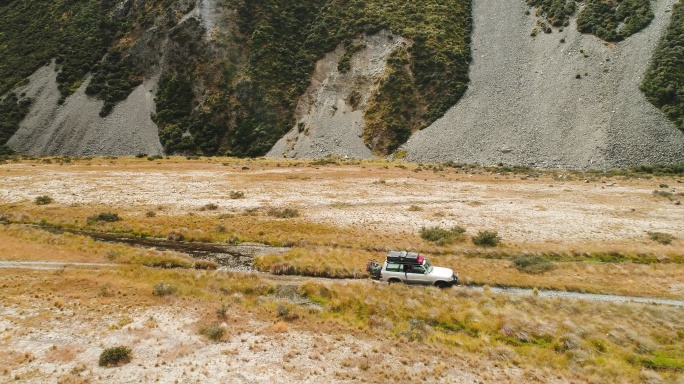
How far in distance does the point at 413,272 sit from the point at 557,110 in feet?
237

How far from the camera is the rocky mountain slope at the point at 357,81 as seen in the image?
86125 millimetres

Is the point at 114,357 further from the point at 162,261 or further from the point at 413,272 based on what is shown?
the point at 413,272

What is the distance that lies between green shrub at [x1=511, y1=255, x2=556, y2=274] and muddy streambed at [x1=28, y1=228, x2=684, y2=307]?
3164 mm

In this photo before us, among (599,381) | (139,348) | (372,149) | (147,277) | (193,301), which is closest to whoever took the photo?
(599,381)

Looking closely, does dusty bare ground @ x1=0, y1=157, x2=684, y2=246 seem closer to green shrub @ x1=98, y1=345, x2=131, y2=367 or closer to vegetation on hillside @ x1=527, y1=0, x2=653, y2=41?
green shrub @ x1=98, y1=345, x2=131, y2=367

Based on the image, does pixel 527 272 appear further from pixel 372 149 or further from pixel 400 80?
pixel 400 80

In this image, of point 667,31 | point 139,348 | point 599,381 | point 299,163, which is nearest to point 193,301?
point 139,348

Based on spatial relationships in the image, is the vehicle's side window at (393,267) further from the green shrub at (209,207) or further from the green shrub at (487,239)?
the green shrub at (209,207)

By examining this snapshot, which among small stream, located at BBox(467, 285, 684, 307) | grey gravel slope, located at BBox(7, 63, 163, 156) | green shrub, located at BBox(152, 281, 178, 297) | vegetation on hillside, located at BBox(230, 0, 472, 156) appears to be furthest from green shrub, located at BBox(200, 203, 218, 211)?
grey gravel slope, located at BBox(7, 63, 163, 156)

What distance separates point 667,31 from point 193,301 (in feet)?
354

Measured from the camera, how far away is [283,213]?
51.7 metres

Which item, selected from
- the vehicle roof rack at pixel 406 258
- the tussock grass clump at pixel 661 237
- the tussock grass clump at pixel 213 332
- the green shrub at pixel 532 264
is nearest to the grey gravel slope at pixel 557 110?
the tussock grass clump at pixel 661 237

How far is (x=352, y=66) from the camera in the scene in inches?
4505

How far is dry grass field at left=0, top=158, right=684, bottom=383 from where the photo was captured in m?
22.4
